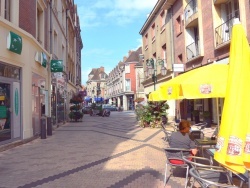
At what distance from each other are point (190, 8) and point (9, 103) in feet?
41.8

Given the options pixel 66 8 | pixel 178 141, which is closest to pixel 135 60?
pixel 66 8

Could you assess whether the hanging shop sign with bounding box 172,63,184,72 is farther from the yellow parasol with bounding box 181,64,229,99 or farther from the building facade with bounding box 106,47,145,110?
the building facade with bounding box 106,47,145,110

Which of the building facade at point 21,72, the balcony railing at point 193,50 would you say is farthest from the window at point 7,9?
the balcony railing at point 193,50

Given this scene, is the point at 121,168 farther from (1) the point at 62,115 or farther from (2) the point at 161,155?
(1) the point at 62,115

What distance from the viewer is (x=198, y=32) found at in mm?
16188

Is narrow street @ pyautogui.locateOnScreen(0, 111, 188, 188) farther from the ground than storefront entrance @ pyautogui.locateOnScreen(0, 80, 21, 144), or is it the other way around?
storefront entrance @ pyautogui.locateOnScreen(0, 80, 21, 144)

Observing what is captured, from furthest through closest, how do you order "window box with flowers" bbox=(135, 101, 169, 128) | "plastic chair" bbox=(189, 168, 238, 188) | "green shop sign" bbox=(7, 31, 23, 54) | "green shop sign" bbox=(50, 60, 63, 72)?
1. "window box with flowers" bbox=(135, 101, 169, 128)
2. "green shop sign" bbox=(50, 60, 63, 72)
3. "green shop sign" bbox=(7, 31, 23, 54)
4. "plastic chair" bbox=(189, 168, 238, 188)

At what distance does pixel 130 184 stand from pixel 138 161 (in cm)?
181

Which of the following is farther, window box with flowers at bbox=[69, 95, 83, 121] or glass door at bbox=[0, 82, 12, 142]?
window box with flowers at bbox=[69, 95, 83, 121]

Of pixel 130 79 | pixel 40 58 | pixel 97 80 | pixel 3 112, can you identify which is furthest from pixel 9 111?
pixel 97 80

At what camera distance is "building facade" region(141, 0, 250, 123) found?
41.5 feet

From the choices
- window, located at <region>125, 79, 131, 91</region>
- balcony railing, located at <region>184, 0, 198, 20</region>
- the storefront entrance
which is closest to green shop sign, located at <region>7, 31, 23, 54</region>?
the storefront entrance

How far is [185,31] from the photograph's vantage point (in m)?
17.1

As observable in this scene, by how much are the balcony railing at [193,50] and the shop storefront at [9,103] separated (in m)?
10.8
